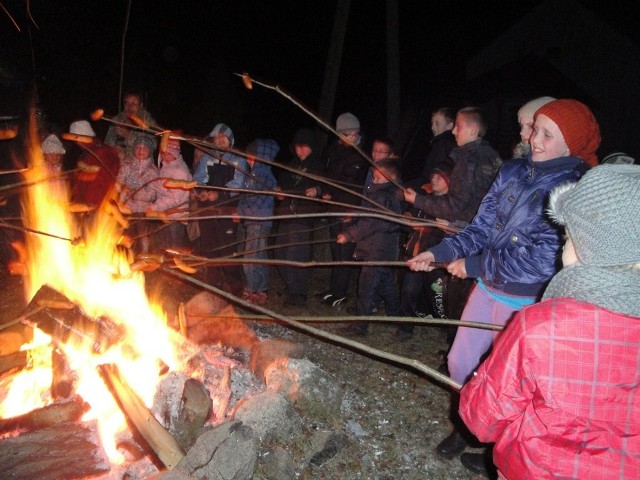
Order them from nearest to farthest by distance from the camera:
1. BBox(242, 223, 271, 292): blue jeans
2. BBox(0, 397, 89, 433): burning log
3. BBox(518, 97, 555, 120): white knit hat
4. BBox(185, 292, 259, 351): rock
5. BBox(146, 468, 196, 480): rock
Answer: BBox(146, 468, 196, 480): rock
BBox(0, 397, 89, 433): burning log
BBox(518, 97, 555, 120): white knit hat
BBox(185, 292, 259, 351): rock
BBox(242, 223, 271, 292): blue jeans

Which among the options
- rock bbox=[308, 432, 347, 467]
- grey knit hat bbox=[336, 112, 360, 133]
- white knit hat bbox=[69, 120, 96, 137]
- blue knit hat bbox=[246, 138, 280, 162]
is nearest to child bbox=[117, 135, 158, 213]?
white knit hat bbox=[69, 120, 96, 137]

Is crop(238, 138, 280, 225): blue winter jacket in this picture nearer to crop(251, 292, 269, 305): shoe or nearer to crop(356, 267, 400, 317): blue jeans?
crop(251, 292, 269, 305): shoe

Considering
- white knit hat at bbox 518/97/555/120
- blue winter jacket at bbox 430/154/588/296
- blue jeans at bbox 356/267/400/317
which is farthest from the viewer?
blue jeans at bbox 356/267/400/317

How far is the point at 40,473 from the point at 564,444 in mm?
3278

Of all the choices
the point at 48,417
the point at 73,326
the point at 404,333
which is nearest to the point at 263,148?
the point at 404,333

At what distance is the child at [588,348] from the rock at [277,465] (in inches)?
74.7

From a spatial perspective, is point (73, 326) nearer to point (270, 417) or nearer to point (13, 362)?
point (13, 362)

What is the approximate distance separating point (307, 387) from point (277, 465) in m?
0.79

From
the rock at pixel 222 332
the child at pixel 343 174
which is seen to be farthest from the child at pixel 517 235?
the child at pixel 343 174

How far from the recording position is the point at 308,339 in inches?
216

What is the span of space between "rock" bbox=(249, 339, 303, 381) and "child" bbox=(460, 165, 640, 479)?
110 inches

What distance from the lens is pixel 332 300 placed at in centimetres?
703

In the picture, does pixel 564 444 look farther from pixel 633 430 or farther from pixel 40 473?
pixel 40 473

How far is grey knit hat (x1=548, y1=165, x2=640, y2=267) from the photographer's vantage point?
1.70 metres
